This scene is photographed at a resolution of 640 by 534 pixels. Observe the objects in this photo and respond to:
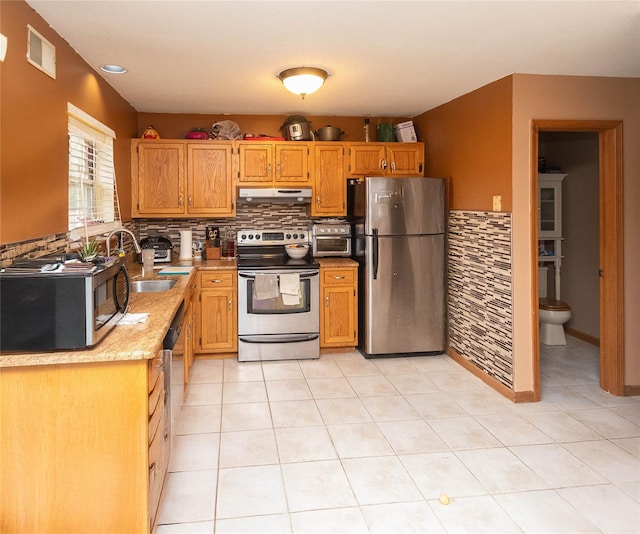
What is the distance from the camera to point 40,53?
8.40ft

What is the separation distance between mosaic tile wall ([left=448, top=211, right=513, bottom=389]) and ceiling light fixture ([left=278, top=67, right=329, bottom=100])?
65.4 inches

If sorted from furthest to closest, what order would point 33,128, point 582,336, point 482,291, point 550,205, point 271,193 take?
point 550,205, point 582,336, point 271,193, point 482,291, point 33,128

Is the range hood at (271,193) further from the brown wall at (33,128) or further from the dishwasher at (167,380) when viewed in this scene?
the dishwasher at (167,380)

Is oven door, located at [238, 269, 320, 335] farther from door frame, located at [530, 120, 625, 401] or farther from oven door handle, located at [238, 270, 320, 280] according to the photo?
door frame, located at [530, 120, 625, 401]

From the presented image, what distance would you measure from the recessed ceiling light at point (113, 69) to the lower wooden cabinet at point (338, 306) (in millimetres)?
2318

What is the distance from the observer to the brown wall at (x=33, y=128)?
2.22 meters

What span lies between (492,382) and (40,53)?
12.1 ft

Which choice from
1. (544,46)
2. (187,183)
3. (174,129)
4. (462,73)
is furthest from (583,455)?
(174,129)

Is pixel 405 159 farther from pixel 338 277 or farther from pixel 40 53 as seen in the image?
pixel 40 53

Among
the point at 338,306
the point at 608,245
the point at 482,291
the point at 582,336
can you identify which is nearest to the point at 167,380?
the point at 338,306

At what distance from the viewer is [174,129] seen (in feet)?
17.0

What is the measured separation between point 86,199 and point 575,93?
3558 millimetres

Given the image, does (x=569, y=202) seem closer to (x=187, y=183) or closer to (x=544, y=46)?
(x=544, y=46)

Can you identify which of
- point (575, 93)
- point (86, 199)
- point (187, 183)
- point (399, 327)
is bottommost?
point (399, 327)
